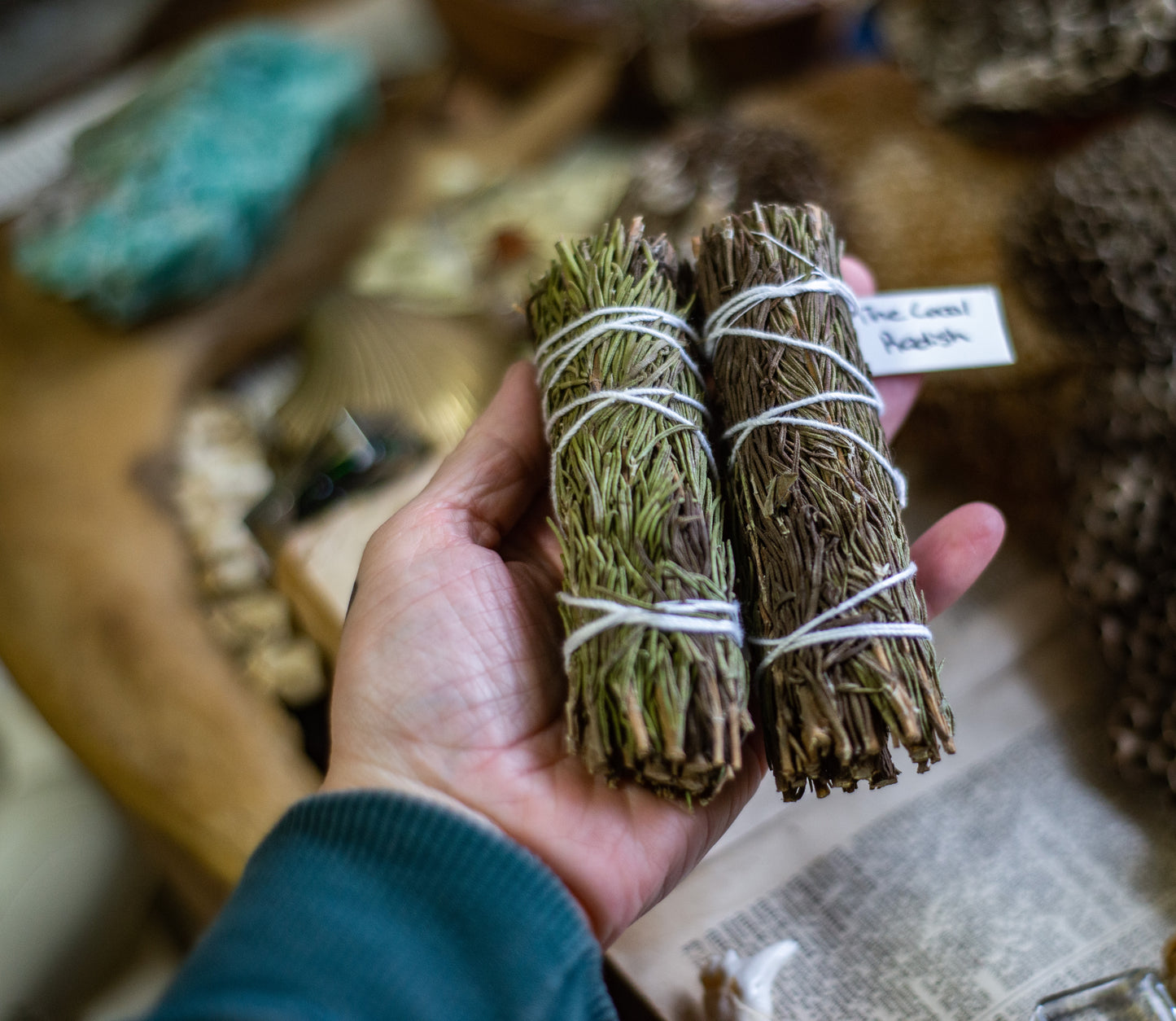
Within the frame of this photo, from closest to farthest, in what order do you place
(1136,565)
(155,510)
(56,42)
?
(1136,565) → (155,510) → (56,42)

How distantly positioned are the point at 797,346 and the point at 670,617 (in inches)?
10.9

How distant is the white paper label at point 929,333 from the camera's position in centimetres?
89

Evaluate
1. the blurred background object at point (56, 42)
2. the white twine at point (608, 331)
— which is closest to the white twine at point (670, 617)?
the white twine at point (608, 331)

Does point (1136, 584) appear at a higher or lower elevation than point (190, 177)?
lower

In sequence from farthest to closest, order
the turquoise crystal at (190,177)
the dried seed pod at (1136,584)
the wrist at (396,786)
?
the turquoise crystal at (190,177)
the dried seed pod at (1136,584)
the wrist at (396,786)

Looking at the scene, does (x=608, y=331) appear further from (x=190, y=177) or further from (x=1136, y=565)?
(x=190, y=177)

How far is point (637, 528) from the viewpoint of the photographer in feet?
2.25

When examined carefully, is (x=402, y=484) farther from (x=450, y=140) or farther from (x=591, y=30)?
(x=591, y=30)

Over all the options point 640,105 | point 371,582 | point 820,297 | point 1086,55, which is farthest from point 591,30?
point 371,582

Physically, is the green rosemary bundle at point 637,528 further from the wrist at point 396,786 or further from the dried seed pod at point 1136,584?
the dried seed pod at point 1136,584

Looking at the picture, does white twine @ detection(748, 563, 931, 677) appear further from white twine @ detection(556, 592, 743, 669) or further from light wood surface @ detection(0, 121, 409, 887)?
light wood surface @ detection(0, 121, 409, 887)

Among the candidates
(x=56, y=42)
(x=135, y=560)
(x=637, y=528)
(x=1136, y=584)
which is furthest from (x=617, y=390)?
(x=56, y=42)

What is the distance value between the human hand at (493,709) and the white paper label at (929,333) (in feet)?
0.53

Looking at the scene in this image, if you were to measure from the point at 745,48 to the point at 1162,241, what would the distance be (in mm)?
975
